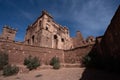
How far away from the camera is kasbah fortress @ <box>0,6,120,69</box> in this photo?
332 inches

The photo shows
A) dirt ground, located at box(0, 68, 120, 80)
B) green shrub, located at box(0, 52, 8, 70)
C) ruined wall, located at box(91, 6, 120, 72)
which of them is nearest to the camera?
ruined wall, located at box(91, 6, 120, 72)

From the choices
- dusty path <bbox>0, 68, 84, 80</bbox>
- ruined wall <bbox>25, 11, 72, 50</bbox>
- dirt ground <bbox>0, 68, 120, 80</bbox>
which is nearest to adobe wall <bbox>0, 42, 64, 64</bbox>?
dusty path <bbox>0, 68, 84, 80</bbox>

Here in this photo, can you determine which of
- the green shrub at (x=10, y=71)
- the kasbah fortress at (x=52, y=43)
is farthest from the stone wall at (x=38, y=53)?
the green shrub at (x=10, y=71)

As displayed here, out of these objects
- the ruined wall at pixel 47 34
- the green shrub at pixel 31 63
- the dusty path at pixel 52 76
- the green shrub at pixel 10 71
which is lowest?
the dusty path at pixel 52 76

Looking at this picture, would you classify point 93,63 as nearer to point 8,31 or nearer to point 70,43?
point 70,43

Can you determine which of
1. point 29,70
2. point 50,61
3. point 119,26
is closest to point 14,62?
point 29,70

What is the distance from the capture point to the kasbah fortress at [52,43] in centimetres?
844

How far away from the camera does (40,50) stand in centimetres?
1512

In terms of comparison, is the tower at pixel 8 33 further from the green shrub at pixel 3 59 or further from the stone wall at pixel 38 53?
the green shrub at pixel 3 59

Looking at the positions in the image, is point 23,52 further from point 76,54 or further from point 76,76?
point 76,76

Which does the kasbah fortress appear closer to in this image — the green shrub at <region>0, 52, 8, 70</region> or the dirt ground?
the green shrub at <region>0, 52, 8, 70</region>

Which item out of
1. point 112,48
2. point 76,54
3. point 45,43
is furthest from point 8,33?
point 112,48

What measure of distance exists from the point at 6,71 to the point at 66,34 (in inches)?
939

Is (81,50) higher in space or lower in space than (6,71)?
higher
